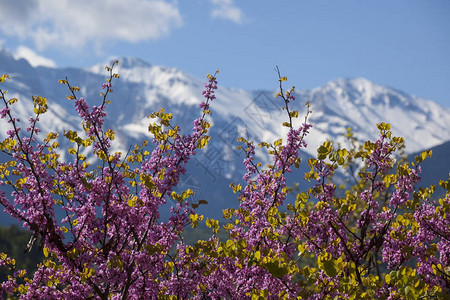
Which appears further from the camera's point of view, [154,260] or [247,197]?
[247,197]

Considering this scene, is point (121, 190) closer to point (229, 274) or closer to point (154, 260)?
point (154, 260)

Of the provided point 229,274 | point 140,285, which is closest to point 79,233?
point 140,285

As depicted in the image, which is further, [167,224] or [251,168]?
[251,168]

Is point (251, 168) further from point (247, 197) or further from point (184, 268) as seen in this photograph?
point (184, 268)

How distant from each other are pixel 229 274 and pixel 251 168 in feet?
8.52

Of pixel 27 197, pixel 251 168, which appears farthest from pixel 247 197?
pixel 27 197

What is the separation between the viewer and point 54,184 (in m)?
8.48

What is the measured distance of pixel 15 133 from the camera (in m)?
8.23

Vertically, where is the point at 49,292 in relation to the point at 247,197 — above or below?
below

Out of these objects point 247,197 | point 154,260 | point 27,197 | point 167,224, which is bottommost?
point 154,260

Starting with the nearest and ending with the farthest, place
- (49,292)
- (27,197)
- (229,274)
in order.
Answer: (27,197), (49,292), (229,274)

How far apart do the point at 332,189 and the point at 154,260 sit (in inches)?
139

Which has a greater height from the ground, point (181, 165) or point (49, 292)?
point (181, 165)

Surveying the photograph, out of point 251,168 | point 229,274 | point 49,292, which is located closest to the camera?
point 49,292
